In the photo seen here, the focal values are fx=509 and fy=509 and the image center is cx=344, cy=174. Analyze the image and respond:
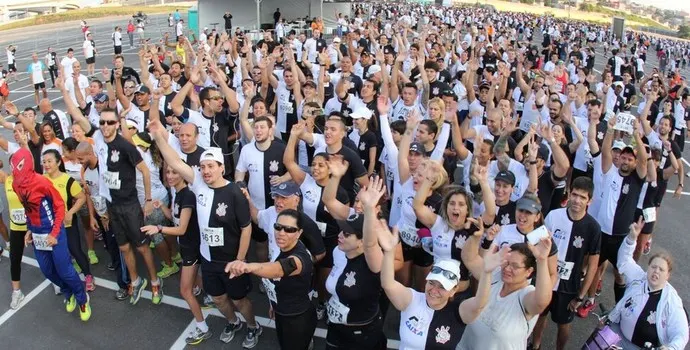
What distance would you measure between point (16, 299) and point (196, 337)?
2.42m

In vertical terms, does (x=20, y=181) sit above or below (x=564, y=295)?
above

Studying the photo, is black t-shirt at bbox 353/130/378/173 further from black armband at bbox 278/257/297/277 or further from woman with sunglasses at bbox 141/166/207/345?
black armband at bbox 278/257/297/277

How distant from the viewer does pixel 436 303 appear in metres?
3.40

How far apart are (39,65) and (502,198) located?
16.3 m

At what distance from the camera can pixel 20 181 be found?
5.07 meters

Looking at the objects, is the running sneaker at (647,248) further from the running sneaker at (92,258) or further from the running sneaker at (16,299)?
the running sneaker at (16,299)

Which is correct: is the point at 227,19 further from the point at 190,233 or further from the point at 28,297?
the point at 190,233

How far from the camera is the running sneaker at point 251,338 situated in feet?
16.9

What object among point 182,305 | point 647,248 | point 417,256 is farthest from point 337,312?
point 647,248

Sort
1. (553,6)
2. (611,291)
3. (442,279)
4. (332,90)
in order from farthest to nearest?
1. (553,6)
2. (332,90)
3. (611,291)
4. (442,279)

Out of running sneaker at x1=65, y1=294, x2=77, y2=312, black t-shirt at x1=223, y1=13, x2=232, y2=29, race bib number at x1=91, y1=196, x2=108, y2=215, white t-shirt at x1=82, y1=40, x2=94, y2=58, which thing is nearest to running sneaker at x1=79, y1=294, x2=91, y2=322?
running sneaker at x1=65, y1=294, x2=77, y2=312

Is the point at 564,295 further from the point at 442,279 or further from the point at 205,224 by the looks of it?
the point at 205,224

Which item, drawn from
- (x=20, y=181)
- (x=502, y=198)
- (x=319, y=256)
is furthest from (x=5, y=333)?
(x=502, y=198)

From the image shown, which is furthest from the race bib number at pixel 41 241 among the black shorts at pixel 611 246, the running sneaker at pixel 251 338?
the black shorts at pixel 611 246
